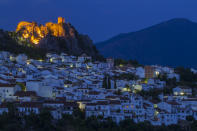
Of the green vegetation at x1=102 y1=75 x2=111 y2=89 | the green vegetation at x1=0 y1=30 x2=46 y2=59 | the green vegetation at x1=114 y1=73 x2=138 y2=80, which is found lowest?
the green vegetation at x1=102 y1=75 x2=111 y2=89

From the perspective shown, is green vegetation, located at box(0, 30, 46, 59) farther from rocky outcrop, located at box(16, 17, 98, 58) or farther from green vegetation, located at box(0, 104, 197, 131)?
green vegetation, located at box(0, 104, 197, 131)

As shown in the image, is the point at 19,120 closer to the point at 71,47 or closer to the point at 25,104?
the point at 25,104

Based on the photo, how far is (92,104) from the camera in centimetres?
3478

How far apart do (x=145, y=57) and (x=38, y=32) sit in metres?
111

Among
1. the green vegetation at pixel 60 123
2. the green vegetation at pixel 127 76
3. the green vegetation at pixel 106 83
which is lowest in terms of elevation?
the green vegetation at pixel 60 123

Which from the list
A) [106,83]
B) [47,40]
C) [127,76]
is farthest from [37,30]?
[106,83]

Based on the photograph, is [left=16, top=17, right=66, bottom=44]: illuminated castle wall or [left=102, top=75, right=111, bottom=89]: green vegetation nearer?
[left=102, top=75, right=111, bottom=89]: green vegetation

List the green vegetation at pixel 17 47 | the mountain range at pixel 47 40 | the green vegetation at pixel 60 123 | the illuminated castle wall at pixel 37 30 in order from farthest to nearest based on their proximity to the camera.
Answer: the illuminated castle wall at pixel 37 30, the mountain range at pixel 47 40, the green vegetation at pixel 17 47, the green vegetation at pixel 60 123

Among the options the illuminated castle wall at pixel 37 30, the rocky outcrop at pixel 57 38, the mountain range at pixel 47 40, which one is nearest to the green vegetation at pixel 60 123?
the mountain range at pixel 47 40

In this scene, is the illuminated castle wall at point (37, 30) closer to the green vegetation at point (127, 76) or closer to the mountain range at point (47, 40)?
the mountain range at point (47, 40)

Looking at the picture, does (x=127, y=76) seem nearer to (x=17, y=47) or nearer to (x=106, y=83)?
(x=106, y=83)

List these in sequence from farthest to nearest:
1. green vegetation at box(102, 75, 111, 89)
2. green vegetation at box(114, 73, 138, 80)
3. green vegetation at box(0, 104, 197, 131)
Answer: green vegetation at box(114, 73, 138, 80) < green vegetation at box(102, 75, 111, 89) < green vegetation at box(0, 104, 197, 131)

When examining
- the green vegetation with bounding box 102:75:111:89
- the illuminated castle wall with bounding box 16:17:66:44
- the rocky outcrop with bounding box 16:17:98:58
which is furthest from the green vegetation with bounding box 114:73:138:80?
the illuminated castle wall with bounding box 16:17:66:44

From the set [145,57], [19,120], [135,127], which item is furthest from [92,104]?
[145,57]
